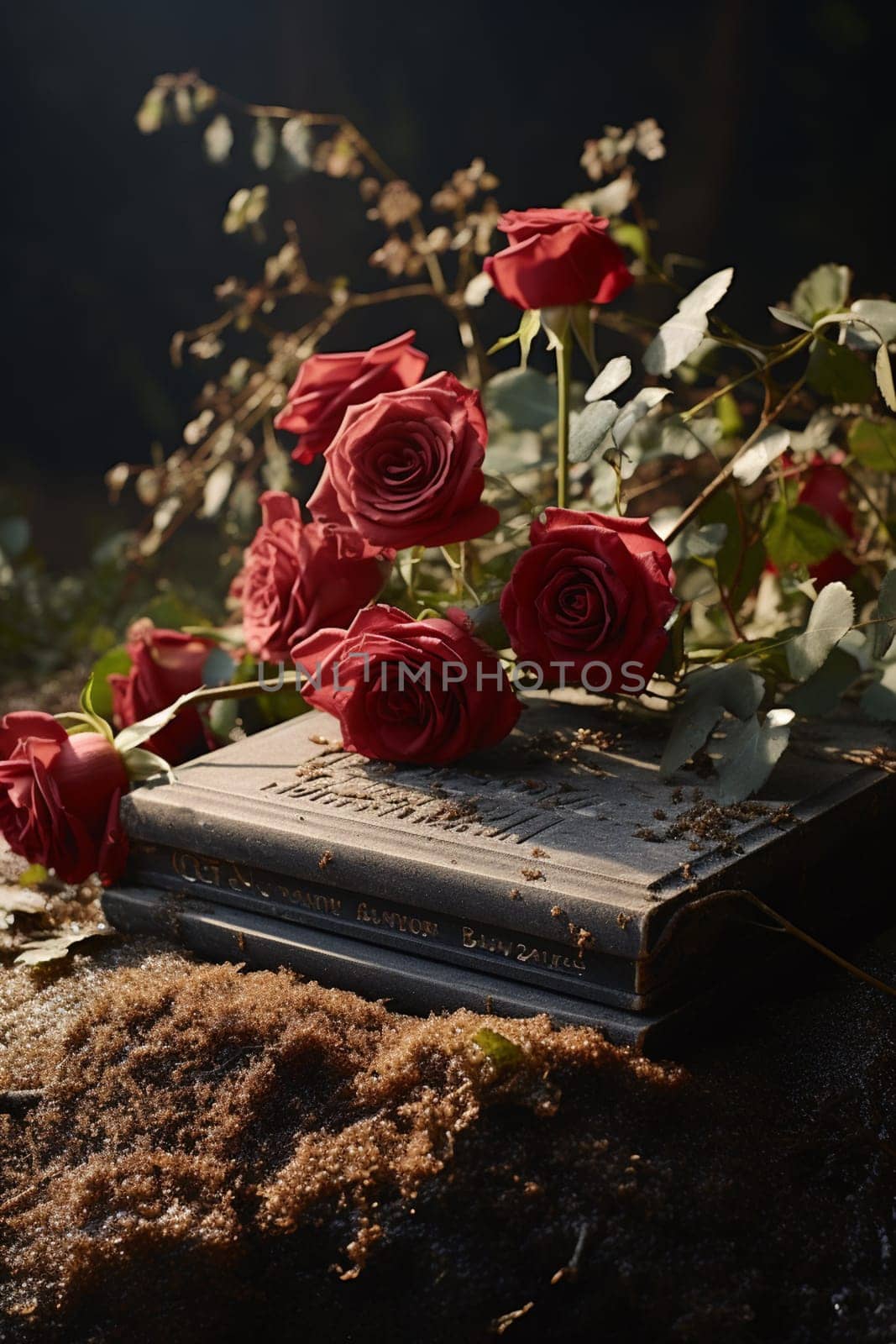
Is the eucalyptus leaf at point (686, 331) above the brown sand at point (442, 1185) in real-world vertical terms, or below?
above

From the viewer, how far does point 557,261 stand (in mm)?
998

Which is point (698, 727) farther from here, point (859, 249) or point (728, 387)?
point (859, 249)

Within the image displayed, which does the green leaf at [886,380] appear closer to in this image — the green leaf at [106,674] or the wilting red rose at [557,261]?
the wilting red rose at [557,261]

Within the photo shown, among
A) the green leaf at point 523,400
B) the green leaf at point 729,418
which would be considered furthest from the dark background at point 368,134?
the green leaf at point 523,400

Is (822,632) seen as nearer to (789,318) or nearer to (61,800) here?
(789,318)

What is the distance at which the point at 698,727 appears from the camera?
3.04ft

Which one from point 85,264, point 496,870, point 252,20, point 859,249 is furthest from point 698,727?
point 85,264

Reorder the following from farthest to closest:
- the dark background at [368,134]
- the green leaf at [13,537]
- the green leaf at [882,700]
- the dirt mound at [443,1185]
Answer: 1. the dark background at [368,134]
2. the green leaf at [13,537]
3. the green leaf at [882,700]
4. the dirt mound at [443,1185]

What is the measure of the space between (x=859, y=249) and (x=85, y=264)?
1.83m

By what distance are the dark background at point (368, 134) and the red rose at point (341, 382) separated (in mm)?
1552

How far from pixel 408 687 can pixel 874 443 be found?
0.60 meters

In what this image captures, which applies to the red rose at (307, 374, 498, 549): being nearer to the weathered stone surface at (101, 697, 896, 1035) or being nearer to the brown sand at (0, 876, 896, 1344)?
the weathered stone surface at (101, 697, 896, 1035)

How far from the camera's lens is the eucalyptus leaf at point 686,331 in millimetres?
947

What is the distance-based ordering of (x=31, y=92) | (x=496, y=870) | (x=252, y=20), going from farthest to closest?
(x=31, y=92), (x=252, y=20), (x=496, y=870)
